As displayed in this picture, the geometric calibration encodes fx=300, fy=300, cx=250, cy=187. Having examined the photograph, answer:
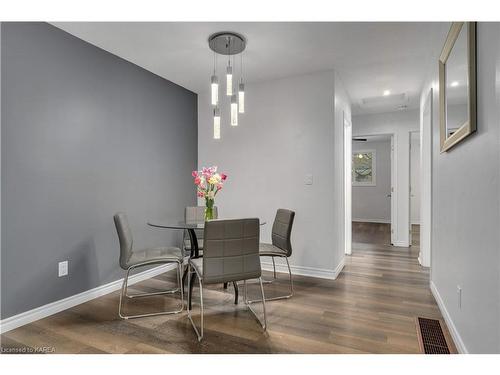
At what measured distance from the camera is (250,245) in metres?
2.21

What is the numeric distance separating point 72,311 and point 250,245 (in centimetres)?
168

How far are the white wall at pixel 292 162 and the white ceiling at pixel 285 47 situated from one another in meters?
0.29

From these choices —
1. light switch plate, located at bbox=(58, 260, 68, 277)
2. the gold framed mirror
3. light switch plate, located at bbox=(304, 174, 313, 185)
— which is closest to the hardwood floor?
light switch plate, located at bbox=(58, 260, 68, 277)

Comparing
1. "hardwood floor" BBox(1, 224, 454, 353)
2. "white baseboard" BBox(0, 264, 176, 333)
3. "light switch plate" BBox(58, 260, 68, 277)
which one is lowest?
"hardwood floor" BBox(1, 224, 454, 353)

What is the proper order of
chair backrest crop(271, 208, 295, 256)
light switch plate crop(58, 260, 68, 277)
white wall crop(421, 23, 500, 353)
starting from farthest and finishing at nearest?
chair backrest crop(271, 208, 295, 256) → light switch plate crop(58, 260, 68, 277) → white wall crop(421, 23, 500, 353)

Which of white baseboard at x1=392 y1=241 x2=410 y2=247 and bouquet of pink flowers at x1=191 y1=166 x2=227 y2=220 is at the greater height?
bouquet of pink flowers at x1=191 y1=166 x2=227 y2=220

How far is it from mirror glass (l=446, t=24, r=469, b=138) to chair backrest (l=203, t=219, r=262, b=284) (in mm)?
1490

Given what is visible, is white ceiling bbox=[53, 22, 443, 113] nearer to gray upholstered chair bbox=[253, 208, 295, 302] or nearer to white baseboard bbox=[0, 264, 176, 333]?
gray upholstered chair bbox=[253, 208, 295, 302]

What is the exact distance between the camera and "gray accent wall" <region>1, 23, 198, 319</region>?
224cm

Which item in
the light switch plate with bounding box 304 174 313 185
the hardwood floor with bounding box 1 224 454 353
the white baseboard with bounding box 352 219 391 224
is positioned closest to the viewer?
the hardwood floor with bounding box 1 224 454 353

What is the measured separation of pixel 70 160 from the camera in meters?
2.63

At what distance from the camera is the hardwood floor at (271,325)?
1.97 meters
